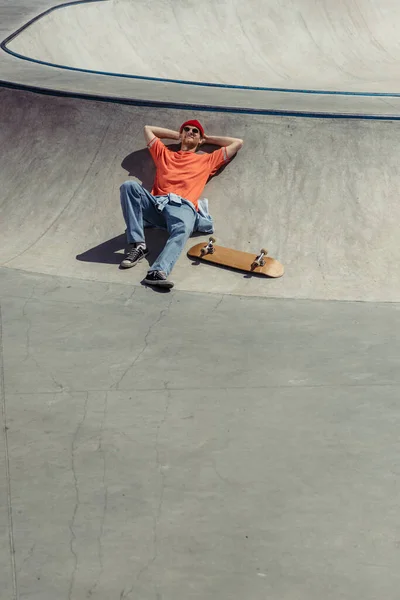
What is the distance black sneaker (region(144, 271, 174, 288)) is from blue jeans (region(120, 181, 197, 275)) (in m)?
0.13

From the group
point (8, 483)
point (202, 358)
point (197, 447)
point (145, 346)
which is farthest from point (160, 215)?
point (8, 483)

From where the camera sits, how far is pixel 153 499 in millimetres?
4719

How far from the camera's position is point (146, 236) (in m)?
8.49

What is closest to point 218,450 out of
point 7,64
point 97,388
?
point 97,388

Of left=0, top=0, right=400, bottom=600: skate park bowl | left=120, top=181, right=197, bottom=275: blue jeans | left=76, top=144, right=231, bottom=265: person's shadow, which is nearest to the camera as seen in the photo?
left=0, top=0, right=400, bottom=600: skate park bowl

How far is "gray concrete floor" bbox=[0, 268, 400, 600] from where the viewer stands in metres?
4.19

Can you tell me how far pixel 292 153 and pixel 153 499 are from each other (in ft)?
16.2

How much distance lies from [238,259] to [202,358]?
188 centimetres

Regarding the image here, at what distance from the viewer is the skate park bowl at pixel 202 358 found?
14.2ft

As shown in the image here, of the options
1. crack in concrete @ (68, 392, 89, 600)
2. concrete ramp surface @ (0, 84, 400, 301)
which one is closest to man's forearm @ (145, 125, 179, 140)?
concrete ramp surface @ (0, 84, 400, 301)

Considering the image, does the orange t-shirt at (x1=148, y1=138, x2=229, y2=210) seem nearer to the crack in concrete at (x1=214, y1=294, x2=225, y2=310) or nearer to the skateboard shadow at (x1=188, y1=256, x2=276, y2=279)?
the skateboard shadow at (x1=188, y1=256, x2=276, y2=279)

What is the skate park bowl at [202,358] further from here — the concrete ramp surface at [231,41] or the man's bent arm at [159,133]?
the concrete ramp surface at [231,41]

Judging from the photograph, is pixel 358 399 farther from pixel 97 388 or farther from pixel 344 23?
pixel 344 23

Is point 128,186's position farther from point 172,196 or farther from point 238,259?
point 238,259
